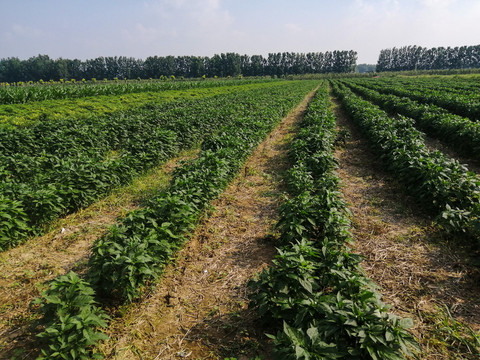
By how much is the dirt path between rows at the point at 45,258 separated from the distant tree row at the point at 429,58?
158491mm

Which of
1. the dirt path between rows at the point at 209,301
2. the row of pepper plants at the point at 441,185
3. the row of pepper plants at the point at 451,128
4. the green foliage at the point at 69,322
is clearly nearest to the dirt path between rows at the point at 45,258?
the green foliage at the point at 69,322

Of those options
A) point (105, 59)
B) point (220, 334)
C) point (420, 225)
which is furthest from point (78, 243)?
point (105, 59)

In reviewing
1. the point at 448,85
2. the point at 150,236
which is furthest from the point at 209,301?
the point at 448,85

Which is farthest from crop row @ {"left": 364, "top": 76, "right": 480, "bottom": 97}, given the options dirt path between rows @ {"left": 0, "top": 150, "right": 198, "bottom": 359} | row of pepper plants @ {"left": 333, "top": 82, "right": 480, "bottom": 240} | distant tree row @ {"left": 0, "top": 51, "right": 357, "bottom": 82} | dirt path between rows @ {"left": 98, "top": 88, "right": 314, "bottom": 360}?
distant tree row @ {"left": 0, "top": 51, "right": 357, "bottom": 82}

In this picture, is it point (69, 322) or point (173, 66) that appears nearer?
point (69, 322)

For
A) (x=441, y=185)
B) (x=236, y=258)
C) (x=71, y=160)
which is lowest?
(x=236, y=258)

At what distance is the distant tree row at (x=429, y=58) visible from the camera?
120188 millimetres

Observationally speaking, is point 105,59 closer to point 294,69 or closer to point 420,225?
point 294,69

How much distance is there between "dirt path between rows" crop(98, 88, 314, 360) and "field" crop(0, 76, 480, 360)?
0.8 inches

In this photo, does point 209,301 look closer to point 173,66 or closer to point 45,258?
point 45,258

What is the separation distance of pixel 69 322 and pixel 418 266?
469cm

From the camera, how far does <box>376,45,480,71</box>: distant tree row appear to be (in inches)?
4732

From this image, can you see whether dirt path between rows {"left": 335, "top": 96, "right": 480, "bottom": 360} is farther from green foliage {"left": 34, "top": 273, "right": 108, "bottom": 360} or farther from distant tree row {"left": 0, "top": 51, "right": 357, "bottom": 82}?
distant tree row {"left": 0, "top": 51, "right": 357, "bottom": 82}

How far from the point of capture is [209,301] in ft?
12.0
